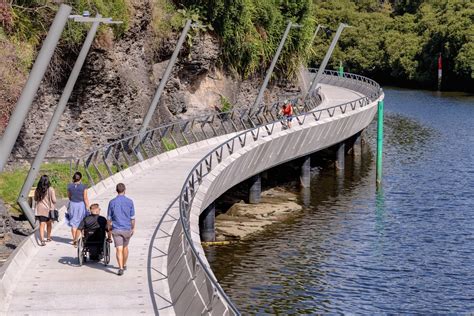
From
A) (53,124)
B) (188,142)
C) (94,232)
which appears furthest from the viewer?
(188,142)

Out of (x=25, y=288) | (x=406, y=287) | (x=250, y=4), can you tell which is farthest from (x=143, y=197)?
(x=250, y=4)

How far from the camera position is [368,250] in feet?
118

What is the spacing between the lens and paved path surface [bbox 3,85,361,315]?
19359 mm

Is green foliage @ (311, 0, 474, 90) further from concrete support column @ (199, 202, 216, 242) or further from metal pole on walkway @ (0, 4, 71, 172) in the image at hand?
metal pole on walkway @ (0, 4, 71, 172)

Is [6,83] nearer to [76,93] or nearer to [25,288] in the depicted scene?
[76,93]

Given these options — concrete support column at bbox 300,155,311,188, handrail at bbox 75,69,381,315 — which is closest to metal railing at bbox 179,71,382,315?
handrail at bbox 75,69,381,315

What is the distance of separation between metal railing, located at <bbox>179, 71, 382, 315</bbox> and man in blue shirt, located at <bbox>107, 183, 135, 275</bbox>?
1057mm

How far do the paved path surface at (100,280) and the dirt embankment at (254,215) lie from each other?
9852 millimetres

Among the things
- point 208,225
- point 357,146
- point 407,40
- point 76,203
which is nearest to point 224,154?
point 208,225

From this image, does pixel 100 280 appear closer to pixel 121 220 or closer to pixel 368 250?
pixel 121 220

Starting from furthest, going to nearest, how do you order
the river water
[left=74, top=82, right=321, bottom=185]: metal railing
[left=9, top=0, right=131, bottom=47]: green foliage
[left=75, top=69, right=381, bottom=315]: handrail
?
[left=9, top=0, right=131, bottom=47]: green foliage < [left=74, top=82, right=321, bottom=185]: metal railing < [left=75, top=69, right=381, bottom=315]: handrail < the river water

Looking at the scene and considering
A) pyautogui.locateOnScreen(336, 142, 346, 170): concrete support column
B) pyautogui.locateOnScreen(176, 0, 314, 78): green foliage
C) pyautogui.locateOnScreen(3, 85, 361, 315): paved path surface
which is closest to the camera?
pyautogui.locateOnScreen(3, 85, 361, 315): paved path surface

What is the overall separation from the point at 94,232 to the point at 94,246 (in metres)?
0.41

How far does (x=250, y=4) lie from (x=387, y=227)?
23449 mm
